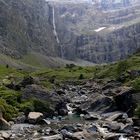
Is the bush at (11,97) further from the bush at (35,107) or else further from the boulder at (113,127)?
the boulder at (113,127)

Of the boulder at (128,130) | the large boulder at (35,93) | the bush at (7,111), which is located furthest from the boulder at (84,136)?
the large boulder at (35,93)

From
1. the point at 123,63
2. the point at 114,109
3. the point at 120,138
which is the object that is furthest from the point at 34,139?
the point at 123,63

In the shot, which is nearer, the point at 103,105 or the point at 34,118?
the point at 34,118

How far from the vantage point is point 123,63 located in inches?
7062

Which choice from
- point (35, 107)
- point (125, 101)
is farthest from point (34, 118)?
point (125, 101)

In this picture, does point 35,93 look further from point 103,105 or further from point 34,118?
point 34,118

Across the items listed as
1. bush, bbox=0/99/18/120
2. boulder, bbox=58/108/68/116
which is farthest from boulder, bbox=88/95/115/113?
bush, bbox=0/99/18/120

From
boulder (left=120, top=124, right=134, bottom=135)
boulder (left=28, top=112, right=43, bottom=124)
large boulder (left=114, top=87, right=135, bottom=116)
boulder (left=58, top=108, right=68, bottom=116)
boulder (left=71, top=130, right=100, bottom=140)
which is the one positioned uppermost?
boulder (left=71, top=130, right=100, bottom=140)

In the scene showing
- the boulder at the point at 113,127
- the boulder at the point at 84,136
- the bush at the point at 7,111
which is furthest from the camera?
the bush at the point at 7,111

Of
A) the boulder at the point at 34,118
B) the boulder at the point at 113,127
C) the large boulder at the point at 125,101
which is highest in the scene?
the boulder at the point at 113,127

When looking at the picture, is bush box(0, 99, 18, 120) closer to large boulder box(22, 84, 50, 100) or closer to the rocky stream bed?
the rocky stream bed

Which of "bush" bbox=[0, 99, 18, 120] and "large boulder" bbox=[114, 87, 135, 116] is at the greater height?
"bush" bbox=[0, 99, 18, 120]

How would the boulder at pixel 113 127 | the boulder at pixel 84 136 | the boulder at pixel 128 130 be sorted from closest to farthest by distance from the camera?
the boulder at pixel 84 136 → the boulder at pixel 128 130 → the boulder at pixel 113 127

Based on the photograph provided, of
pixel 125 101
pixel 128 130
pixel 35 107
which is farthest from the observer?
pixel 125 101
